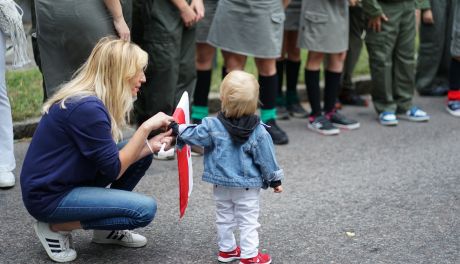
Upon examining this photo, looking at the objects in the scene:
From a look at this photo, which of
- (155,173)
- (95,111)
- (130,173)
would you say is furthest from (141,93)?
(95,111)

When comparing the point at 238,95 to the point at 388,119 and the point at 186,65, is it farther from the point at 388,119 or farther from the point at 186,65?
the point at 388,119

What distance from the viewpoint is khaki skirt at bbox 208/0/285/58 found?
5.38m

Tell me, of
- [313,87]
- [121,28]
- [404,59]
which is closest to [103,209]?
[121,28]

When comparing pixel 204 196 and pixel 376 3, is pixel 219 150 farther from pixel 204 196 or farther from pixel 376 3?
pixel 376 3

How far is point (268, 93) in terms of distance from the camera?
5.65m

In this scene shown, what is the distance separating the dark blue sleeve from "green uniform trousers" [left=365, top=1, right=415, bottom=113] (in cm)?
349

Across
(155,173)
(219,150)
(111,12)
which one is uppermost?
(111,12)

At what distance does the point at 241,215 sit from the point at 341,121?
295cm

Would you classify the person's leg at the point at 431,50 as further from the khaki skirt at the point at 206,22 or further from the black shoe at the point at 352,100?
the khaki skirt at the point at 206,22

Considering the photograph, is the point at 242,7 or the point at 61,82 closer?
the point at 61,82

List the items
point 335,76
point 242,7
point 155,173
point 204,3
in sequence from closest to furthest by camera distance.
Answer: point 155,173
point 242,7
point 204,3
point 335,76

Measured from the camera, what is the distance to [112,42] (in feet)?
11.3

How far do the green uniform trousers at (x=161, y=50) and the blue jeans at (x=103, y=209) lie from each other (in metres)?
1.61

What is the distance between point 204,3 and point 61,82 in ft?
6.04
